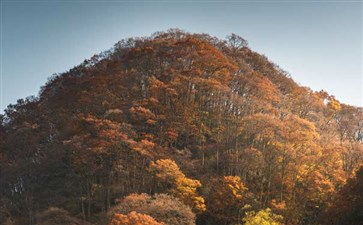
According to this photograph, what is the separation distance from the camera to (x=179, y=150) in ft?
142

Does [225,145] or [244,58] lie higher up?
[244,58]

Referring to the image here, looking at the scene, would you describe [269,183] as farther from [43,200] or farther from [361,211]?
[43,200]

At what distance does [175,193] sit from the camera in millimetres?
34406

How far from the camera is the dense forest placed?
34938 millimetres

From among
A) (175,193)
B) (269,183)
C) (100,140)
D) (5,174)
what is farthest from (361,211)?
(5,174)

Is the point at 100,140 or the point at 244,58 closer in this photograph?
the point at 100,140

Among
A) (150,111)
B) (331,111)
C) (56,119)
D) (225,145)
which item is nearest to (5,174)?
(56,119)

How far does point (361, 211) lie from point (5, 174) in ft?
113

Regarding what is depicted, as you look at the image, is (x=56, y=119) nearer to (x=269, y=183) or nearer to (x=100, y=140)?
(x=100, y=140)

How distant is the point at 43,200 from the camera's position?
42250 mm

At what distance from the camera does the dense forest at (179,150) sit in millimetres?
34938

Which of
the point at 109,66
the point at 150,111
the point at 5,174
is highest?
the point at 109,66

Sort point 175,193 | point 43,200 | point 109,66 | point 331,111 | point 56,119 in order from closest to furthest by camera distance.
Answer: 1. point 175,193
2. point 43,200
3. point 56,119
4. point 109,66
5. point 331,111

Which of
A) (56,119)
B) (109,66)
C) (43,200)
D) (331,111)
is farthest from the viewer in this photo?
(331,111)
